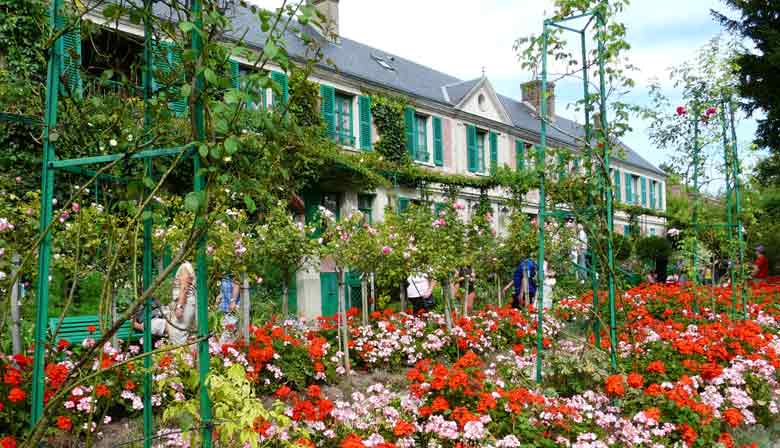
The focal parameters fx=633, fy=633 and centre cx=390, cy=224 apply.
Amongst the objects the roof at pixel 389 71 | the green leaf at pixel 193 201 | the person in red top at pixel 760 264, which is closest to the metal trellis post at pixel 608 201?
the green leaf at pixel 193 201

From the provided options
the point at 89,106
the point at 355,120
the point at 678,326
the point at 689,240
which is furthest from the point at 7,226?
the point at 355,120

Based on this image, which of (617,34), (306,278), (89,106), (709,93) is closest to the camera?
(89,106)

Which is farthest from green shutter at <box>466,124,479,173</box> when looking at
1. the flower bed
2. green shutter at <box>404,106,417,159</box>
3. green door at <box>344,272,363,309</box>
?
the flower bed

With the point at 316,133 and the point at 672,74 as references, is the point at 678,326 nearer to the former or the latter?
the point at 672,74

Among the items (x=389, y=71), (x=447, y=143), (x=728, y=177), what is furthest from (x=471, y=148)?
(x=728, y=177)

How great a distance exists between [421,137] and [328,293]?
646 centimetres

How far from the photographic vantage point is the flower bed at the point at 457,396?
3371mm

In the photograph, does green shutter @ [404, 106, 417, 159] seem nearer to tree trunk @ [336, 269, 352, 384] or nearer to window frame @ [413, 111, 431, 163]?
window frame @ [413, 111, 431, 163]

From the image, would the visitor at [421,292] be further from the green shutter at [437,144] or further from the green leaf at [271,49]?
the green shutter at [437,144]

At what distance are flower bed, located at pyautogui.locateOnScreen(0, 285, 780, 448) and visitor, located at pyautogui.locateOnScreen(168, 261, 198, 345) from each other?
0.66 m

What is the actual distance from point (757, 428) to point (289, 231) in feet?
16.4

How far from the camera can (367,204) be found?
16.4 meters

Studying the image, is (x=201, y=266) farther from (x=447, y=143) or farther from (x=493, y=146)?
(x=493, y=146)

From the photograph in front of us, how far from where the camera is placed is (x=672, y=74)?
876 centimetres
